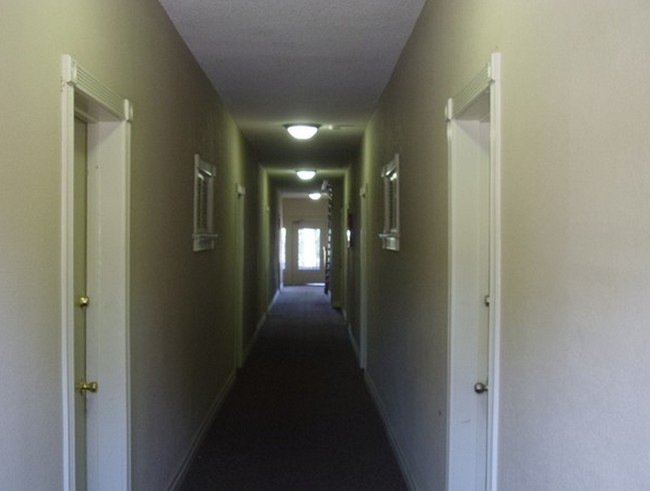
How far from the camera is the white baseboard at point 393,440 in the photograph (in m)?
3.57

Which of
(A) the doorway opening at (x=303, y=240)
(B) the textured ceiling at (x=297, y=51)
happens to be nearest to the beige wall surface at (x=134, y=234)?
(B) the textured ceiling at (x=297, y=51)

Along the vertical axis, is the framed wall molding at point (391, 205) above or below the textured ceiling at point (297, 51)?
below

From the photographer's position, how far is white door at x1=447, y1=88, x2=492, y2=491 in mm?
2463

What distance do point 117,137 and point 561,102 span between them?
65.5 inches

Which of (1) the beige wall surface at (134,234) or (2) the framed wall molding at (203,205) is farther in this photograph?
(2) the framed wall molding at (203,205)

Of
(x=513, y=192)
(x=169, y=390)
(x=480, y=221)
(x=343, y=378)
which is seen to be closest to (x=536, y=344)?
(x=513, y=192)

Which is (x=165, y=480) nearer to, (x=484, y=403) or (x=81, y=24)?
(x=484, y=403)

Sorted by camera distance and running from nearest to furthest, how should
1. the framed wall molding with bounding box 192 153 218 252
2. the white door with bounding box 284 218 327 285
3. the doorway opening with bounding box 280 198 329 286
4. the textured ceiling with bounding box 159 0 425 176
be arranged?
the textured ceiling with bounding box 159 0 425 176 → the framed wall molding with bounding box 192 153 218 252 → the doorway opening with bounding box 280 198 329 286 → the white door with bounding box 284 218 327 285

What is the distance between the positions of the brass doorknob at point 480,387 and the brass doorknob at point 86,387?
1457mm

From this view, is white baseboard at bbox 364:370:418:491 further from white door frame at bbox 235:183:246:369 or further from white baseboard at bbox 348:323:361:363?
white door frame at bbox 235:183:246:369

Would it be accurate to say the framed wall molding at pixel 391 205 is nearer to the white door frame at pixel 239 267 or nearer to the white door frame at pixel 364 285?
the white door frame at pixel 364 285

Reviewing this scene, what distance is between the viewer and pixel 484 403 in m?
2.52

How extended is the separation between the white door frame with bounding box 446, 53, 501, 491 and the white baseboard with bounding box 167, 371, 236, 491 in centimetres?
164

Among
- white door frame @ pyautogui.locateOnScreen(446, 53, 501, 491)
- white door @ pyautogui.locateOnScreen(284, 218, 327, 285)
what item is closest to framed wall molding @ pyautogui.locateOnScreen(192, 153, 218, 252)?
white door frame @ pyautogui.locateOnScreen(446, 53, 501, 491)
